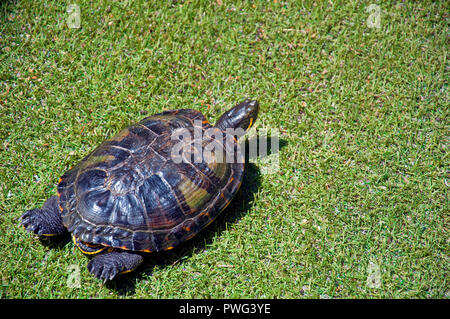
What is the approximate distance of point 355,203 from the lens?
3926 mm

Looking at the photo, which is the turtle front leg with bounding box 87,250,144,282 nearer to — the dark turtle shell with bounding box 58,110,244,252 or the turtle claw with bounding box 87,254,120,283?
the turtle claw with bounding box 87,254,120,283

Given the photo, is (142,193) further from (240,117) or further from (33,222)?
(240,117)

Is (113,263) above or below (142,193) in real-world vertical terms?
below

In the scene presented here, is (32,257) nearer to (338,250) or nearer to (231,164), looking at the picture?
(231,164)

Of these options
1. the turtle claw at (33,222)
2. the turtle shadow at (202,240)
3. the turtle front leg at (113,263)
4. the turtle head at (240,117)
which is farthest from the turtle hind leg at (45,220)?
the turtle head at (240,117)

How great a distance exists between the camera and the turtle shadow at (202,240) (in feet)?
11.1

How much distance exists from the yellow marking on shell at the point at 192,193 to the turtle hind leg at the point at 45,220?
46.9 inches

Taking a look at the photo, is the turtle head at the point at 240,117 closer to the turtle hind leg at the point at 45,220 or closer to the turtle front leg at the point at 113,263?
the turtle front leg at the point at 113,263

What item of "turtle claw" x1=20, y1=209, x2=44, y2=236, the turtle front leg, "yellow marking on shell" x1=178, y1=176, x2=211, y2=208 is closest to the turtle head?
"yellow marking on shell" x1=178, y1=176, x2=211, y2=208

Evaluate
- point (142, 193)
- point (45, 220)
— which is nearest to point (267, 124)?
point (142, 193)

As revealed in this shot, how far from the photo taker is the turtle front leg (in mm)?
3064

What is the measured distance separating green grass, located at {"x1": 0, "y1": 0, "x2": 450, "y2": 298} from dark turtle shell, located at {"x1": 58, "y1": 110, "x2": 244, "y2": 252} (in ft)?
1.28

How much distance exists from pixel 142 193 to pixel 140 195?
0.02m

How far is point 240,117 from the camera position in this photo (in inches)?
162
